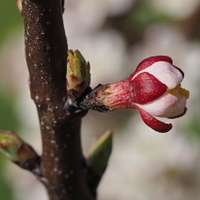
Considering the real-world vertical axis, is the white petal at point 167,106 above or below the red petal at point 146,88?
below

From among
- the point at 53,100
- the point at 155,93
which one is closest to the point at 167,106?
the point at 155,93

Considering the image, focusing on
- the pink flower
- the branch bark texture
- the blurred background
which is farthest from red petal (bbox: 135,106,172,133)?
the blurred background

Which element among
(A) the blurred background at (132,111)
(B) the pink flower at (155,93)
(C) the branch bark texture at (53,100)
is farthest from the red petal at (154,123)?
(A) the blurred background at (132,111)

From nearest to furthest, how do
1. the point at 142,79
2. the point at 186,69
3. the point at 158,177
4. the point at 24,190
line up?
1. the point at 142,79
2. the point at 158,177
3. the point at 186,69
4. the point at 24,190

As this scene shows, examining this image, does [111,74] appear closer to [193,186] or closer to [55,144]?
[193,186]

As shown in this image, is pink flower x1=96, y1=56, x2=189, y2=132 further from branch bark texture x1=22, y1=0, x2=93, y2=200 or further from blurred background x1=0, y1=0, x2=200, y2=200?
blurred background x1=0, y1=0, x2=200, y2=200

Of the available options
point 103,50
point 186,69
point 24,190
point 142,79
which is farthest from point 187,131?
point 142,79

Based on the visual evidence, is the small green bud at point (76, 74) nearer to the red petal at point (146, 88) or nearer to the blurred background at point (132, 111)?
the red petal at point (146, 88)
